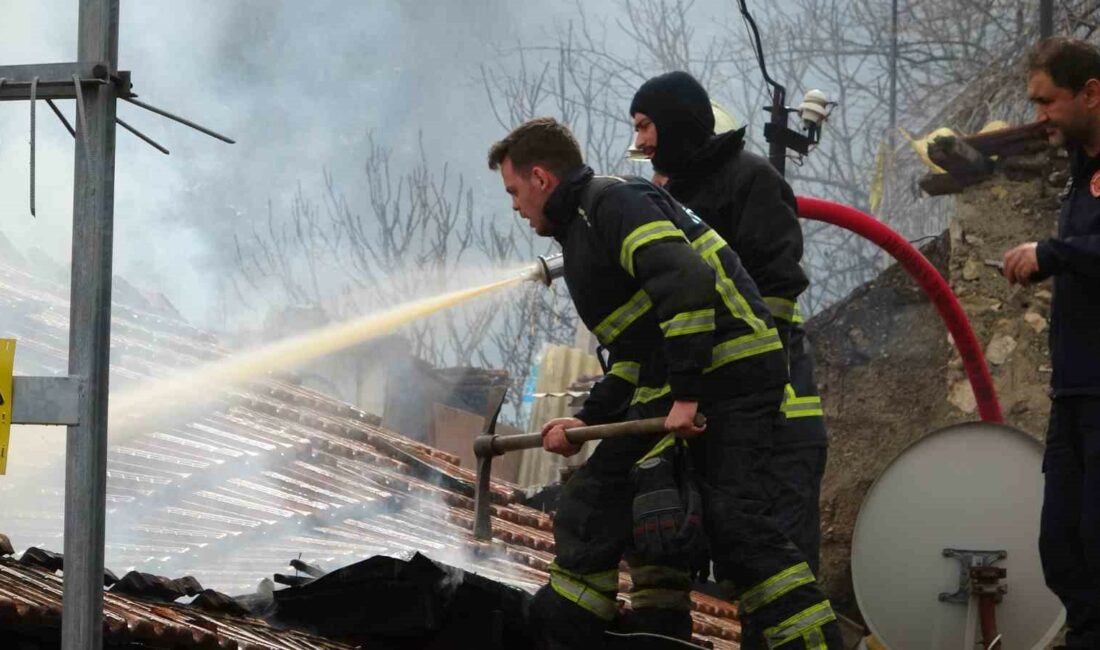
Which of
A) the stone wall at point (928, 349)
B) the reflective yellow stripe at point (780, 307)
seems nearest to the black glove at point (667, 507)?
the reflective yellow stripe at point (780, 307)

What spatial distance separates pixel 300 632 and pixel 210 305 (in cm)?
2136

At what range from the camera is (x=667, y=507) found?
4.23m

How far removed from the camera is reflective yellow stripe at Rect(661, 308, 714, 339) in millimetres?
4215

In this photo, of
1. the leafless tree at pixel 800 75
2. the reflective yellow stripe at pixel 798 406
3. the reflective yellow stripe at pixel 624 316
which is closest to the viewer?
the reflective yellow stripe at pixel 624 316

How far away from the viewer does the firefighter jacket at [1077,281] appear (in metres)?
4.26

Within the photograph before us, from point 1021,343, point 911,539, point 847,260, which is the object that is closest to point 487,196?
point 847,260

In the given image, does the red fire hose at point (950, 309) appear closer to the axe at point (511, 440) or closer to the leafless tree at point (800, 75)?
the axe at point (511, 440)

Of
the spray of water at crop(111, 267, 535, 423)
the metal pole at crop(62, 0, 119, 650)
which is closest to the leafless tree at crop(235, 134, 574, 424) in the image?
the spray of water at crop(111, 267, 535, 423)

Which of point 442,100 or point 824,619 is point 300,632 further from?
point 442,100

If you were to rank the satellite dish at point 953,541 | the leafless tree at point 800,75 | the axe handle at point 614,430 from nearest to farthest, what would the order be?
the axe handle at point 614,430 → the satellite dish at point 953,541 → the leafless tree at point 800,75

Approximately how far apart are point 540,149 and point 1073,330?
5.59 feet

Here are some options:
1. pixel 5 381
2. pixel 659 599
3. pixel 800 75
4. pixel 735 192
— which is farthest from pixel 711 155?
pixel 800 75

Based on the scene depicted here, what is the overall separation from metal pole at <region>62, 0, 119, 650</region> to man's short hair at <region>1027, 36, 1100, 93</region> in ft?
Result: 9.18

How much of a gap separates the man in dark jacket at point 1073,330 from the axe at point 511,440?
3.59ft
